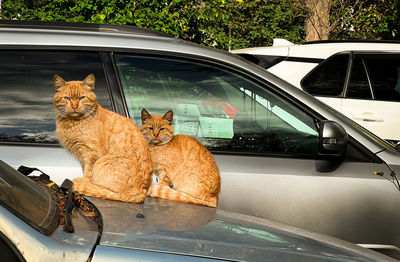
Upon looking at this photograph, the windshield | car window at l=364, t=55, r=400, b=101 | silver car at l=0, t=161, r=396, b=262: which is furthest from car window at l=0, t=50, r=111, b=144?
car window at l=364, t=55, r=400, b=101

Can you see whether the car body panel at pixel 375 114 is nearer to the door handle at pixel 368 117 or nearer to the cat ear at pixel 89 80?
the door handle at pixel 368 117

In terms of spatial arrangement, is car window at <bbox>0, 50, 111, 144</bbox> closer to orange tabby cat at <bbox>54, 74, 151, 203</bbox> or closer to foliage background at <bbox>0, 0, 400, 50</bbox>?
orange tabby cat at <bbox>54, 74, 151, 203</bbox>

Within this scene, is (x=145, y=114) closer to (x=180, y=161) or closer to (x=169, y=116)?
(x=169, y=116)

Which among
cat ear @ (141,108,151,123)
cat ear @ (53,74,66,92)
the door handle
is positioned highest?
cat ear @ (53,74,66,92)

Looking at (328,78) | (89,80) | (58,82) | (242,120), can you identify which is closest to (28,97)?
(58,82)

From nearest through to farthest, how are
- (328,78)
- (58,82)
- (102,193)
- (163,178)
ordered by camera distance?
1. (102,193)
2. (58,82)
3. (163,178)
4. (328,78)

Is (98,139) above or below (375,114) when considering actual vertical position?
below

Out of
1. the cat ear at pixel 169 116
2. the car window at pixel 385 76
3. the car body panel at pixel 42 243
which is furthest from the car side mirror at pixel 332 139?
the car window at pixel 385 76

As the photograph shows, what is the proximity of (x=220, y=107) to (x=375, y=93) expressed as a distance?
4.24 metres

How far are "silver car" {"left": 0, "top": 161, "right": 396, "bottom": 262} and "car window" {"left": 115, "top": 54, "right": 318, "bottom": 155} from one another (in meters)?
0.96

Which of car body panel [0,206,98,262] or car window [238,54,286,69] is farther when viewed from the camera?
car window [238,54,286,69]

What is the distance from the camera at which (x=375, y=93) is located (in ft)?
24.5

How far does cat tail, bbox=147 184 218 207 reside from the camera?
3203mm

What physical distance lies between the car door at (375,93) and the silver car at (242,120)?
3.64 m
